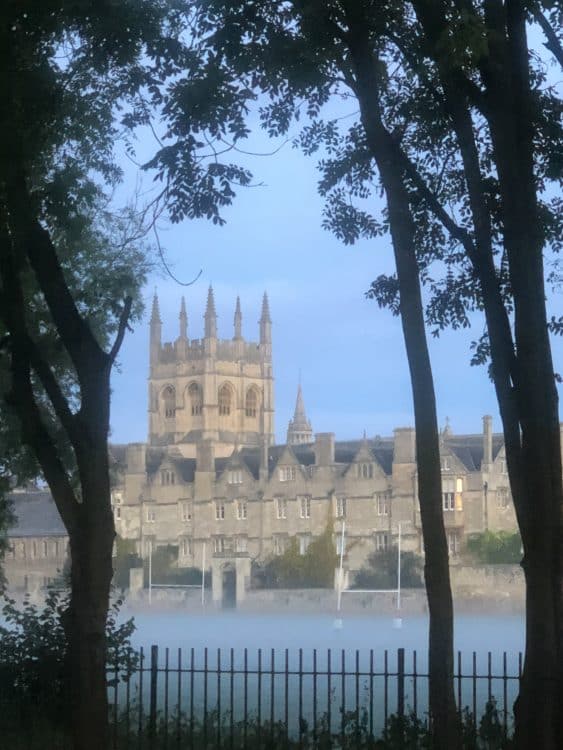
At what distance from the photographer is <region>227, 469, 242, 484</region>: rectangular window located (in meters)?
85.5

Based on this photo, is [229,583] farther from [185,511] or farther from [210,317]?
[210,317]

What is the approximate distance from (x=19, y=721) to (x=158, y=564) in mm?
76867

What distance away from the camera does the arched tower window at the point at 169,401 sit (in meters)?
127

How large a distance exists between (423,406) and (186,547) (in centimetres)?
7825

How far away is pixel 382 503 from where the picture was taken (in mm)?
78562

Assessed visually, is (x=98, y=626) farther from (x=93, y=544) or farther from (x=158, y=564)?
(x=158, y=564)

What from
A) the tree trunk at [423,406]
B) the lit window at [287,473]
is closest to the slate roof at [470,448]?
the lit window at [287,473]

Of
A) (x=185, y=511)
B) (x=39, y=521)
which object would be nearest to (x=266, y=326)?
(x=185, y=511)

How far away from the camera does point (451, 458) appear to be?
75438 millimetres

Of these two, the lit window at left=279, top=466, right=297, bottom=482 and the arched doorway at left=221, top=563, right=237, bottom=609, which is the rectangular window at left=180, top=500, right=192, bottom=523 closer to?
the arched doorway at left=221, top=563, right=237, bottom=609

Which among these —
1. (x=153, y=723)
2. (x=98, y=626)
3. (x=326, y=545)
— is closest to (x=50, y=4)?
(x=98, y=626)

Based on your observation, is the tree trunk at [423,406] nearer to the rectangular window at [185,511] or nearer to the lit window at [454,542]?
the lit window at [454,542]

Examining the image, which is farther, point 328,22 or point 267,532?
point 267,532

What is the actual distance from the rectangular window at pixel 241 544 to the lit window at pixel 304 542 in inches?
140
